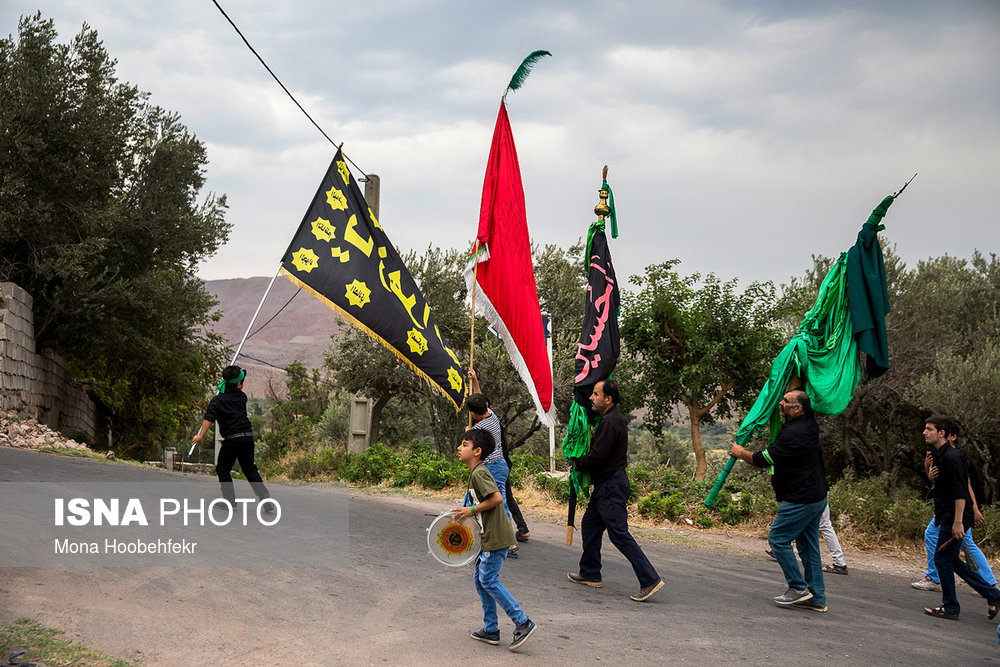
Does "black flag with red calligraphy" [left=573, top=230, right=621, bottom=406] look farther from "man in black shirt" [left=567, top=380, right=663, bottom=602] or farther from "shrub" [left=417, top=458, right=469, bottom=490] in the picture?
"shrub" [left=417, top=458, right=469, bottom=490]

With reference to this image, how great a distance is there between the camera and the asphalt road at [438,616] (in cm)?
481

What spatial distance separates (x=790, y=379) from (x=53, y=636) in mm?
6374

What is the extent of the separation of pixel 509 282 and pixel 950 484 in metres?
4.72

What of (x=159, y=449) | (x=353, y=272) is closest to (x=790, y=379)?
(x=353, y=272)

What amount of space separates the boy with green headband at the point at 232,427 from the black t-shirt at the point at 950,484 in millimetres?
6989

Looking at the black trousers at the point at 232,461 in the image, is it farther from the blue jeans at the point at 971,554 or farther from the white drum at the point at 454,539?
the blue jeans at the point at 971,554

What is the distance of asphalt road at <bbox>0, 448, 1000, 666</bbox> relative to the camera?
4809 millimetres

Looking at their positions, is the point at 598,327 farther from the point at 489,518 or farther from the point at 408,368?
the point at 408,368

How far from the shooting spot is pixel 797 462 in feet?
21.9

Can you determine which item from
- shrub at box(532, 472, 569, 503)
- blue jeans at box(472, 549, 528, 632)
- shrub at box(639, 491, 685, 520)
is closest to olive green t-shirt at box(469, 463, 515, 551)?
blue jeans at box(472, 549, 528, 632)

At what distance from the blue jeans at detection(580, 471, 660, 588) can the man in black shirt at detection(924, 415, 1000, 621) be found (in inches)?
103

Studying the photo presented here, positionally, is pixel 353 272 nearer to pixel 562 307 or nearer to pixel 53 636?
pixel 53 636

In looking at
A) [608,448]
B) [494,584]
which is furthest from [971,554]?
[494,584]

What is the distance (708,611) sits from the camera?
256 inches
